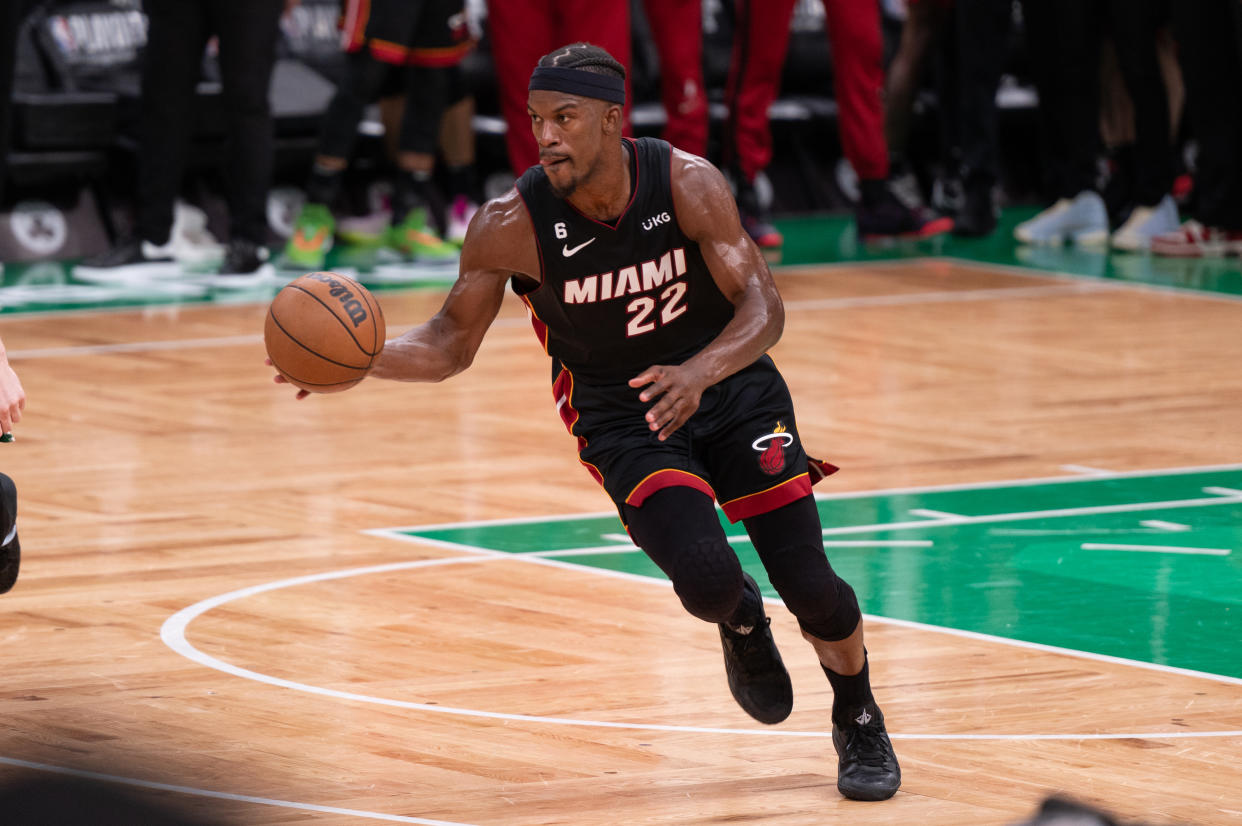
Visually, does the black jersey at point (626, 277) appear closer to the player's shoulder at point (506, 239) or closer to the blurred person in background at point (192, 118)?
the player's shoulder at point (506, 239)

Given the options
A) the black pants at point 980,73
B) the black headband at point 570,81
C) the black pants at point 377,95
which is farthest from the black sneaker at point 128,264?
the black headband at point 570,81

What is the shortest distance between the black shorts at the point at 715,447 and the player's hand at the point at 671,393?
195 mm

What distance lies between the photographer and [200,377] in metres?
7.98

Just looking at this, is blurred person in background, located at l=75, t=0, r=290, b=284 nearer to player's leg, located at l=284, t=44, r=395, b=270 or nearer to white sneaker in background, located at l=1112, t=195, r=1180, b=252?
player's leg, located at l=284, t=44, r=395, b=270

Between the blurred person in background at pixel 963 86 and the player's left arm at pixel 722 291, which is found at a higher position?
the player's left arm at pixel 722 291

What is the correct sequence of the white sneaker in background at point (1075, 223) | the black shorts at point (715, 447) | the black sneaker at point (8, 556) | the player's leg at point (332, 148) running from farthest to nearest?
the white sneaker in background at point (1075, 223), the player's leg at point (332, 148), the black sneaker at point (8, 556), the black shorts at point (715, 447)

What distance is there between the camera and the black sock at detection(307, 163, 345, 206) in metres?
10.4

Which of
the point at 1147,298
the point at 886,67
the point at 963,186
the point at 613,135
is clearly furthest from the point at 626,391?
the point at 886,67

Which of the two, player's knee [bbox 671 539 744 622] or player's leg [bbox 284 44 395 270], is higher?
player's knee [bbox 671 539 744 622]

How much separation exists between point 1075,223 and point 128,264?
5.33 meters

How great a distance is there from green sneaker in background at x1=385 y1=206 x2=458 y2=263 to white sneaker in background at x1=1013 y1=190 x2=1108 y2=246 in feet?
11.4

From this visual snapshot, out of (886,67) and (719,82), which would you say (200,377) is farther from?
(886,67)

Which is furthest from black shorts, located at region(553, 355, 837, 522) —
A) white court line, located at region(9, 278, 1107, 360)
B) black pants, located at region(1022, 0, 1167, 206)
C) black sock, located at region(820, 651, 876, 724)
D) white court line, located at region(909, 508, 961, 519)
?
black pants, located at region(1022, 0, 1167, 206)

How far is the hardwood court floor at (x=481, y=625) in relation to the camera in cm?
361
